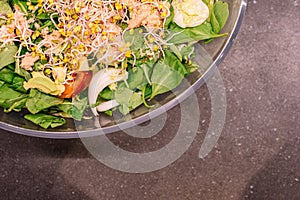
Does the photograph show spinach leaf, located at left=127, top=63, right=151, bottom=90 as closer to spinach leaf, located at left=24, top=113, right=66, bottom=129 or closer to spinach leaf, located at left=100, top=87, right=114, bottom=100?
spinach leaf, located at left=100, top=87, right=114, bottom=100

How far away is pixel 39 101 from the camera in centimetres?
104

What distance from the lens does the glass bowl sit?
3.55 ft

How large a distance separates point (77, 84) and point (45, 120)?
112 millimetres

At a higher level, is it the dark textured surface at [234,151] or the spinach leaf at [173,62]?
the spinach leaf at [173,62]

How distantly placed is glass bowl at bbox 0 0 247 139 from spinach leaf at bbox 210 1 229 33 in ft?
0.08

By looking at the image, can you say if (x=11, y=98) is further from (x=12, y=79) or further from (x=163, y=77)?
(x=163, y=77)

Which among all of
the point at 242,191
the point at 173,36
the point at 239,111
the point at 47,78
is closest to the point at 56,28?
the point at 47,78

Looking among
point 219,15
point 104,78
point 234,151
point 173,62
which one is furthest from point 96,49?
point 234,151

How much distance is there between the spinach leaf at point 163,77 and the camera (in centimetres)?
104

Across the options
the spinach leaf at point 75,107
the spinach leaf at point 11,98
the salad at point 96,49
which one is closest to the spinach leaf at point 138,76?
the salad at point 96,49

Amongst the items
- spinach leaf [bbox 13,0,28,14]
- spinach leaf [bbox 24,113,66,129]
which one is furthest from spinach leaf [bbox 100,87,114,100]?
spinach leaf [bbox 13,0,28,14]

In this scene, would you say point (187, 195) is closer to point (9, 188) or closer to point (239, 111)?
point (239, 111)

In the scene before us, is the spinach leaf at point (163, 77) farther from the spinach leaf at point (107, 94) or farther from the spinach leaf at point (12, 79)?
the spinach leaf at point (12, 79)

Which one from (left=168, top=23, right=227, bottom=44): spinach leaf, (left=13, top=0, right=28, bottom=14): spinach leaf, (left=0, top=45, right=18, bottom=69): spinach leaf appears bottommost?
(left=168, top=23, right=227, bottom=44): spinach leaf
